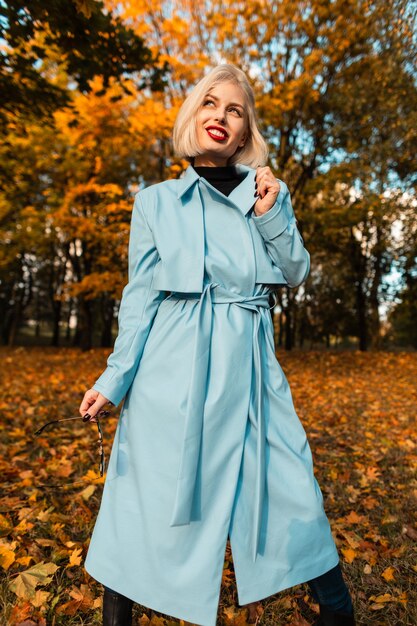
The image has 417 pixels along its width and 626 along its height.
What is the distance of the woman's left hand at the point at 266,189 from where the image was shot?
5.45ft

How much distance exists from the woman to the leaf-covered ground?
0.70m

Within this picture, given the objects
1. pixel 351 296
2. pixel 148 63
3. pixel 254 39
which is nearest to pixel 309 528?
pixel 148 63

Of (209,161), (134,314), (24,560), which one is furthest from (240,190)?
(24,560)

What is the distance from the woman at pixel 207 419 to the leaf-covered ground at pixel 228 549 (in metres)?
0.70

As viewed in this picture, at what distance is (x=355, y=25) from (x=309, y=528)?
11.0m

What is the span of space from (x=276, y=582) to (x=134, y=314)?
102cm

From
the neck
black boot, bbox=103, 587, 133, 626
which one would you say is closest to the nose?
the neck

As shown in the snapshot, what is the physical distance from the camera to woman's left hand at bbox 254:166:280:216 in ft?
5.45

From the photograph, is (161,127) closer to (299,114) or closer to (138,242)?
(299,114)

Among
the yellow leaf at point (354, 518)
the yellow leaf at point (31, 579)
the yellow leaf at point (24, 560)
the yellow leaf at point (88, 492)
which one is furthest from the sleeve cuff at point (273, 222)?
the yellow leaf at point (88, 492)

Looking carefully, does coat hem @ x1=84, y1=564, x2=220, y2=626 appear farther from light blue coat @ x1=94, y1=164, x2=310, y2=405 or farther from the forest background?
the forest background

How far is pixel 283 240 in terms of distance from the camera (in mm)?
1665

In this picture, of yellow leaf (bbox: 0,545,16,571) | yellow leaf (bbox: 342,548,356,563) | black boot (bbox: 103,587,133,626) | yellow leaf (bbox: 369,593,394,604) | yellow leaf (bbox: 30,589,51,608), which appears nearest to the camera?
black boot (bbox: 103,587,133,626)

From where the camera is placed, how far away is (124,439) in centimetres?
168
